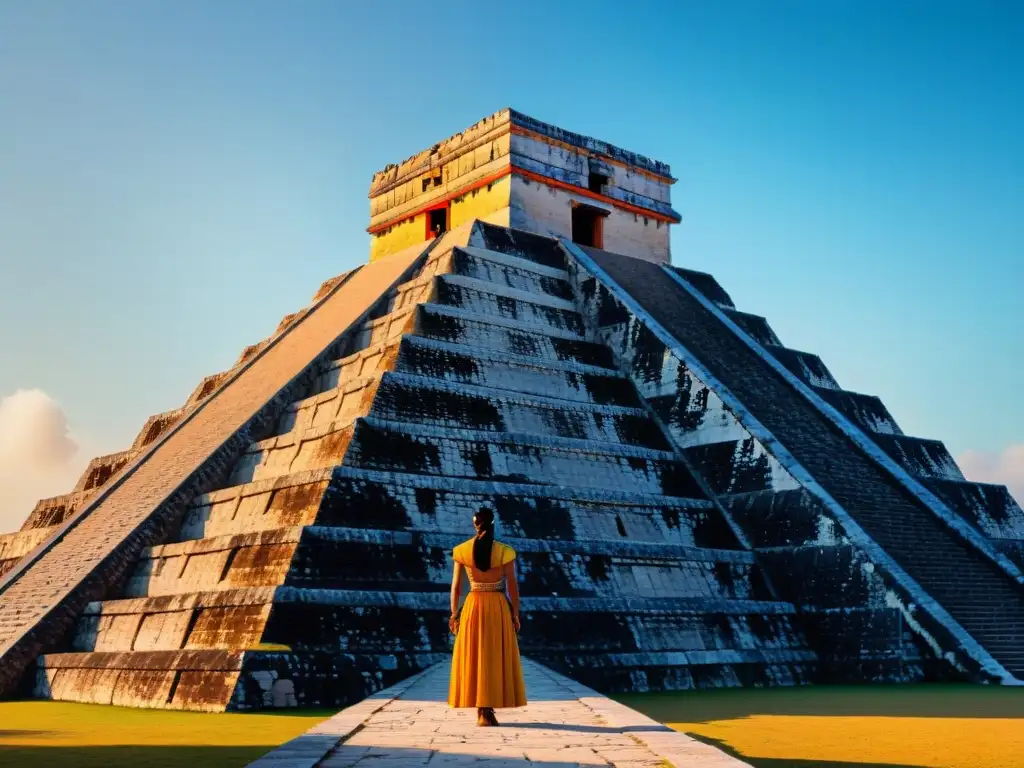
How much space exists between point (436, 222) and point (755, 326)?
694 cm

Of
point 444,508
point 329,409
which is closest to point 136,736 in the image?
point 444,508

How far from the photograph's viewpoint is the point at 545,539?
13.5 m

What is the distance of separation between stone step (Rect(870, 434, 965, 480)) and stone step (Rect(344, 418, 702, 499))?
4.30m

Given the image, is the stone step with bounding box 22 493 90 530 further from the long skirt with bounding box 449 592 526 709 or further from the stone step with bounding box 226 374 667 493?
the long skirt with bounding box 449 592 526 709

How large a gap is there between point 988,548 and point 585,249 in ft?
31.8

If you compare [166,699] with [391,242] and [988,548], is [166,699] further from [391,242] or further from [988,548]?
[391,242]

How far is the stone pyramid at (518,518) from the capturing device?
1191 centimetres

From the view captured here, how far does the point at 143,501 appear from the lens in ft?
50.4

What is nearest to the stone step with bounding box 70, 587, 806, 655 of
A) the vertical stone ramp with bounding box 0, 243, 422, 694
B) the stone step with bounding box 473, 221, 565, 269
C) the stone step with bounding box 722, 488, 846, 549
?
the vertical stone ramp with bounding box 0, 243, 422, 694

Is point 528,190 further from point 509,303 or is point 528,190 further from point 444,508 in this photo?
point 444,508

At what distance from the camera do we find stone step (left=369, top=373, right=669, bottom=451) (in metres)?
14.6

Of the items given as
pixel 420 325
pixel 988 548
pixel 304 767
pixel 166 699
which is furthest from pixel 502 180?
pixel 304 767

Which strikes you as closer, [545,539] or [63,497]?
[545,539]

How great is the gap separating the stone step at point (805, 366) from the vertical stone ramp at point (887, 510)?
3.18 feet
